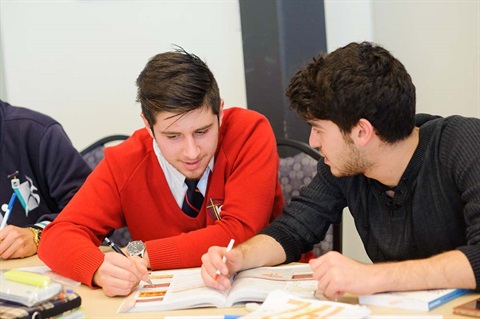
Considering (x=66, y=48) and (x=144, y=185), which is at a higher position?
(x=66, y=48)

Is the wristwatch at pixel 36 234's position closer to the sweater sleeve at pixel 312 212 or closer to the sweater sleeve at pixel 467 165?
the sweater sleeve at pixel 312 212

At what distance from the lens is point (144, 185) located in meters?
2.36

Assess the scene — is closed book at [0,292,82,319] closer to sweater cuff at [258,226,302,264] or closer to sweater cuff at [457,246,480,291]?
sweater cuff at [258,226,302,264]

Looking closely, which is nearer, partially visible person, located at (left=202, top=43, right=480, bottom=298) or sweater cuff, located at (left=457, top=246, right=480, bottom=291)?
sweater cuff, located at (left=457, top=246, right=480, bottom=291)

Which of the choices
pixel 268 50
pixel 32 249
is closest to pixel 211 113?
pixel 32 249

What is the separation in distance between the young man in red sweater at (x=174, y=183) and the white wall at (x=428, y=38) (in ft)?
3.09

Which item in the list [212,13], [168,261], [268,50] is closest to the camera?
[168,261]

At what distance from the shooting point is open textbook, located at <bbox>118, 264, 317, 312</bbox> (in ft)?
5.50

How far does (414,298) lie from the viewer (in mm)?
1534

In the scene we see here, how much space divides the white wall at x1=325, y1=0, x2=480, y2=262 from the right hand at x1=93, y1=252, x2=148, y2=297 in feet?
5.26

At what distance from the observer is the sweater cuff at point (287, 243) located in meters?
2.07

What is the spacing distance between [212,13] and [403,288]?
7.44 feet

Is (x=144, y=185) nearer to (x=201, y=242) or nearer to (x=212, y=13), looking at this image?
(x=201, y=242)

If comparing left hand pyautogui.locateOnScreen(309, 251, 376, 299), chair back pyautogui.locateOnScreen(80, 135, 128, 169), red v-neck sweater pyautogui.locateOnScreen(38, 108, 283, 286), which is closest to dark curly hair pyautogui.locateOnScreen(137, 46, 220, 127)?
red v-neck sweater pyautogui.locateOnScreen(38, 108, 283, 286)
